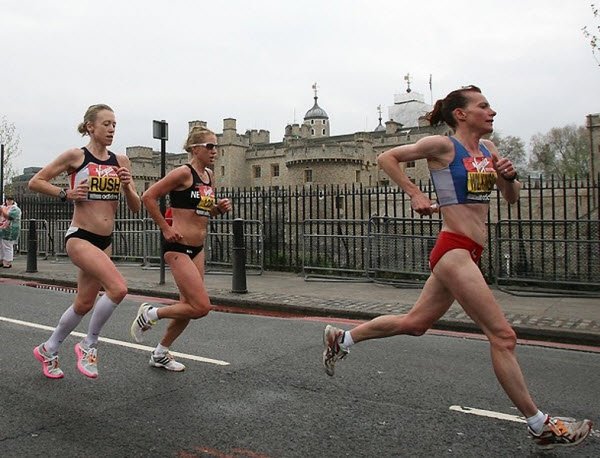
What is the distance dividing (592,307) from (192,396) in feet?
21.9

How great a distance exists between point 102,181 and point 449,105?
2.82 metres

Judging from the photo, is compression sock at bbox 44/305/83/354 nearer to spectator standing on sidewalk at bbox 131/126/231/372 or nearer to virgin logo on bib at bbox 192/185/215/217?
spectator standing on sidewalk at bbox 131/126/231/372

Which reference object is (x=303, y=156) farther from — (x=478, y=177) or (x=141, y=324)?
(x=478, y=177)

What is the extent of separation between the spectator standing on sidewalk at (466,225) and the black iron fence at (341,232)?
5.15 meters

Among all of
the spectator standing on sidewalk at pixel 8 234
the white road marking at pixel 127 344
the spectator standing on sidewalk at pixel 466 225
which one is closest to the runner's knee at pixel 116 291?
the white road marking at pixel 127 344

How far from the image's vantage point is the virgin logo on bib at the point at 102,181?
484 centimetres

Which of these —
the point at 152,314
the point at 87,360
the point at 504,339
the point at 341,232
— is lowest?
the point at 87,360

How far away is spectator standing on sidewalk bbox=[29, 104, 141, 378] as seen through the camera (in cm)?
470

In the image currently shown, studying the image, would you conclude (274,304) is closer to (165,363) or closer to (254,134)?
(165,363)

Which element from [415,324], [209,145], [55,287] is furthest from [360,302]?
[55,287]

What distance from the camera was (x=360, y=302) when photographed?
9.28 metres

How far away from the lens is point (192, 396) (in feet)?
14.5

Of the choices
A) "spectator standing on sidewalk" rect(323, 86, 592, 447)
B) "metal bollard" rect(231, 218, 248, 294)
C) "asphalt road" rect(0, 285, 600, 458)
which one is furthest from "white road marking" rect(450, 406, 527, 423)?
"metal bollard" rect(231, 218, 248, 294)

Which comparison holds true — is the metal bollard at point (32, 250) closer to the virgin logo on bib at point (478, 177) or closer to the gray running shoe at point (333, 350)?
the gray running shoe at point (333, 350)
